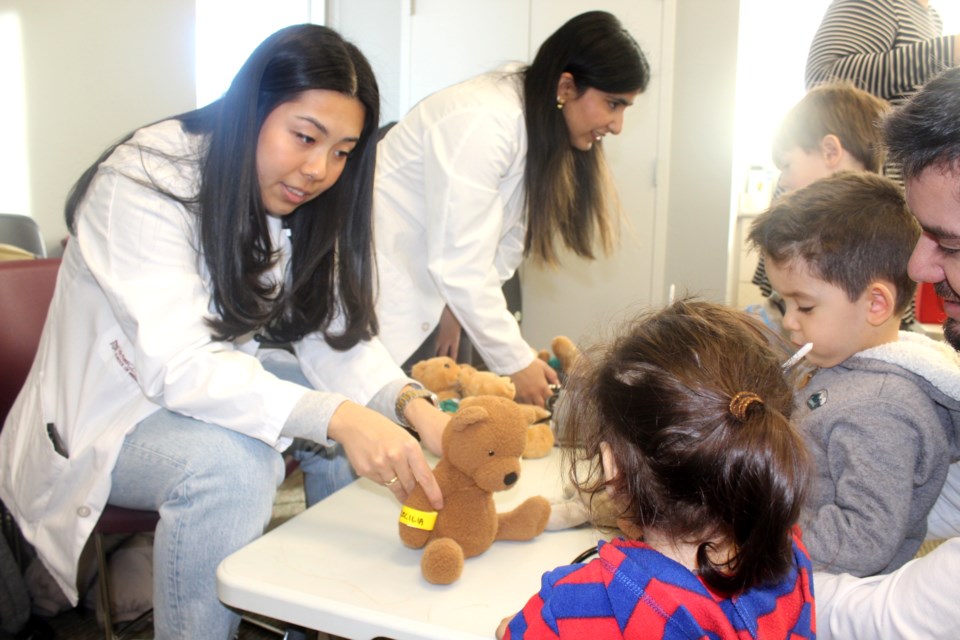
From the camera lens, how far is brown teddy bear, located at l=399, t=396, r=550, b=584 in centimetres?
88

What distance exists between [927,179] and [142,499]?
0.99 meters

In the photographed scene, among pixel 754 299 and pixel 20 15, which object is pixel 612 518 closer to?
pixel 20 15

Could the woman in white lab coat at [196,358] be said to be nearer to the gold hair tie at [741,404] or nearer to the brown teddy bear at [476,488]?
the brown teddy bear at [476,488]

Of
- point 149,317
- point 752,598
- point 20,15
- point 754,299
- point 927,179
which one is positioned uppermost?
point 20,15

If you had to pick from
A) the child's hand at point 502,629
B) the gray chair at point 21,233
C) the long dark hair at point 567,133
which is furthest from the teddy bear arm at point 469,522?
the gray chair at point 21,233

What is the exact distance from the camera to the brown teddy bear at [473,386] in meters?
1.25

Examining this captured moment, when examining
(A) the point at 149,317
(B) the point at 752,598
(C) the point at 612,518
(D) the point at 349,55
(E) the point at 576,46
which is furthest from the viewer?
(E) the point at 576,46

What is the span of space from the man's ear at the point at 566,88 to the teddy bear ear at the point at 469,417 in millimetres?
954

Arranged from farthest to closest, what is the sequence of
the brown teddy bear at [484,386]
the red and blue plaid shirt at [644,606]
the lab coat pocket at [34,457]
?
the brown teddy bear at [484,386] → the lab coat pocket at [34,457] → the red and blue plaid shirt at [644,606]

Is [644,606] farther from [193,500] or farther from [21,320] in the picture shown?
[21,320]

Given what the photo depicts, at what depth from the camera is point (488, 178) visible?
1.59 m

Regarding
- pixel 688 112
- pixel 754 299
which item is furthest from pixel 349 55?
pixel 754 299

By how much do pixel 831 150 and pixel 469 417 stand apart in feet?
3.65

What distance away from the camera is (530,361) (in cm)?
160
